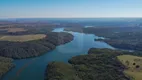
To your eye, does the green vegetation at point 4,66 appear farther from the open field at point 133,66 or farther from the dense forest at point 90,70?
the open field at point 133,66

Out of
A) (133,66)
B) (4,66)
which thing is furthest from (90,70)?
(4,66)

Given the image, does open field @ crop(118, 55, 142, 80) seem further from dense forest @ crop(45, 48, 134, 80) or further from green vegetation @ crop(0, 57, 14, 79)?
green vegetation @ crop(0, 57, 14, 79)

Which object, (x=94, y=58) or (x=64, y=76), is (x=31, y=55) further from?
(x=64, y=76)

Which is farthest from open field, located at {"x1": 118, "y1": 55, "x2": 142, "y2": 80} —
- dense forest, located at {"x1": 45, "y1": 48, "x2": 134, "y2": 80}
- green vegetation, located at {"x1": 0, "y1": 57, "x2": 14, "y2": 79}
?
green vegetation, located at {"x1": 0, "y1": 57, "x2": 14, "y2": 79}

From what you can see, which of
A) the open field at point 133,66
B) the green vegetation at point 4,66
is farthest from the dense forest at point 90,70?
the green vegetation at point 4,66

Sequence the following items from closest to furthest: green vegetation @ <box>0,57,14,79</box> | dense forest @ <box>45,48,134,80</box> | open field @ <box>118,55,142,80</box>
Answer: dense forest @ <box>45,48,134,80</box> → open field @ <box>118,55,142,80</box> → green vegetation @ <box>0,57,14,79</box>

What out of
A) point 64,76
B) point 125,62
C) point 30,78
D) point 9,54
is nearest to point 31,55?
point 9,54

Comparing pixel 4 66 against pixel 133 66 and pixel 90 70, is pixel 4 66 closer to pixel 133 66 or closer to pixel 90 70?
pixel 90 70
